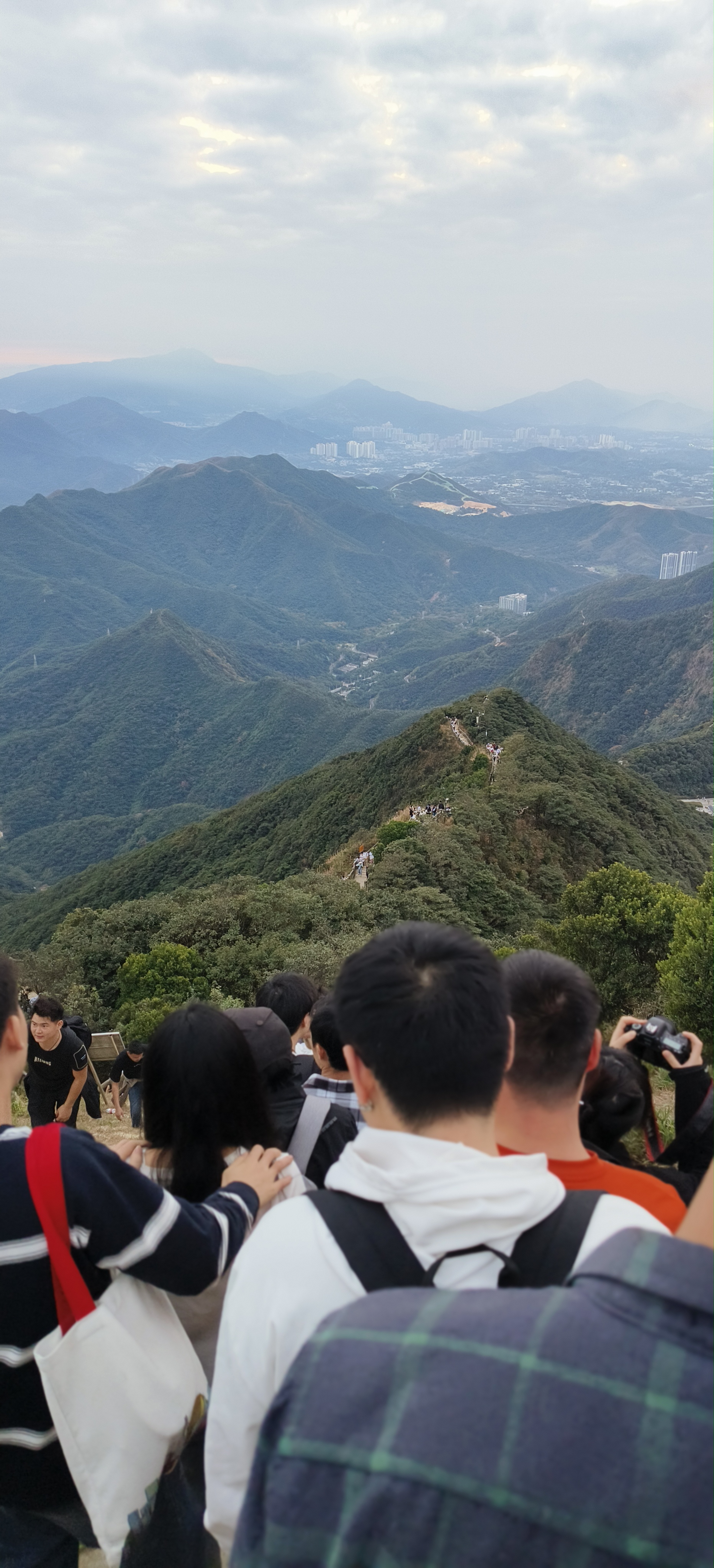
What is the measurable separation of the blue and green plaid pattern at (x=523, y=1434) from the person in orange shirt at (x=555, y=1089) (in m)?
1.60

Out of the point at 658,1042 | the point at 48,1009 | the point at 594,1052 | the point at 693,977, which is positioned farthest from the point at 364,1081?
the point at 693,977

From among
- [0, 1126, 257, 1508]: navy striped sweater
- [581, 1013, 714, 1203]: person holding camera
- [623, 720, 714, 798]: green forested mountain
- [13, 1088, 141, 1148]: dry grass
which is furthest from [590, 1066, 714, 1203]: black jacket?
[623, 720, 714, 798]: green forested mountain

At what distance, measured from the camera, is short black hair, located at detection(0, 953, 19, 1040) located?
2.95 metres

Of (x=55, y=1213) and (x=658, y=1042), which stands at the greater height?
(x=55, y=1213)

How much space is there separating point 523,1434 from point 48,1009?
659 cm

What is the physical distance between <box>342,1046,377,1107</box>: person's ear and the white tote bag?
918 millimetres

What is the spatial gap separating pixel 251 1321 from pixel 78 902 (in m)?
46.3

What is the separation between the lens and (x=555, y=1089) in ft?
10.4

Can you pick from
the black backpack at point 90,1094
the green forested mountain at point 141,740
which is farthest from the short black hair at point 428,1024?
the green forested mountain at point 141,740

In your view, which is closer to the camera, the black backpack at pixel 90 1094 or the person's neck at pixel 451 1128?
the person's neck at pixel 451 1128

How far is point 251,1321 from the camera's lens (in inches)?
83.2

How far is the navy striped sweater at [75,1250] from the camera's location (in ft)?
8.55

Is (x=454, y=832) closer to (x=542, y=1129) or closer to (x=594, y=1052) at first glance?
(x=594, y=1052)

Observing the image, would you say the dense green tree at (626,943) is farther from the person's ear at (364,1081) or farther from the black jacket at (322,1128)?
the person's ear at (364,1081)
